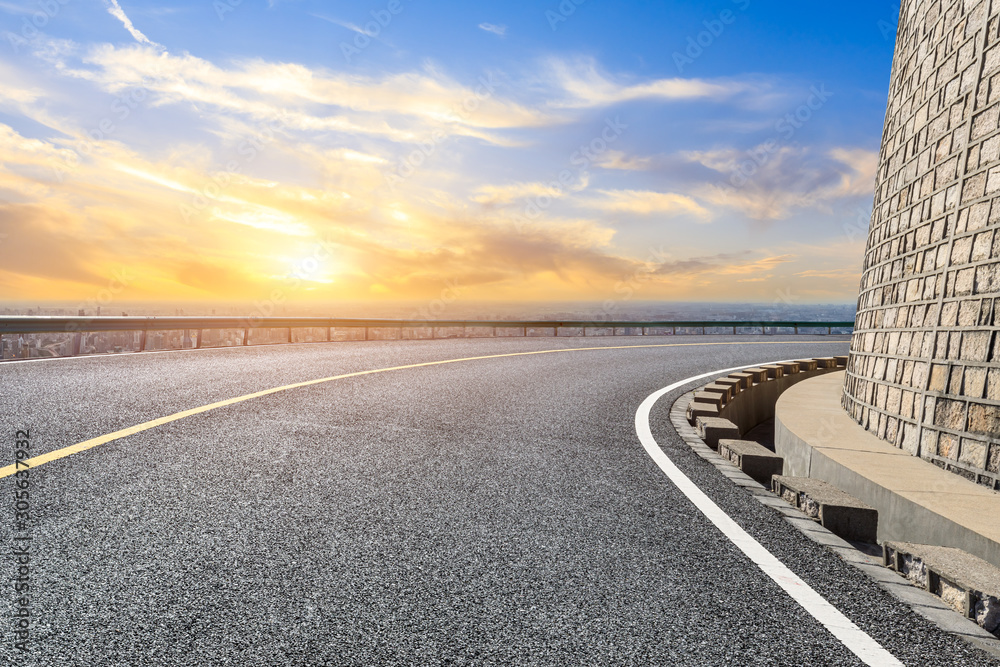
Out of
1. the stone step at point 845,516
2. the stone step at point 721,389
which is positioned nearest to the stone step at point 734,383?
the stone step at point 721,389

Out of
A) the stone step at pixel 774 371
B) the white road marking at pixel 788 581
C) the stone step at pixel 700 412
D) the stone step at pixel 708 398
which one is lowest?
the white road marking at pixel 788 581

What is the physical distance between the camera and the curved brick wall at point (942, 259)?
5195mm

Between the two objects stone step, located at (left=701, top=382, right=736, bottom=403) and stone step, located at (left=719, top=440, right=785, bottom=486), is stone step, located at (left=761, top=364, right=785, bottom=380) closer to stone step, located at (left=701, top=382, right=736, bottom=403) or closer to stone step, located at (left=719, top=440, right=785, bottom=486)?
stone step, located at (left=701, top=382, right=736, bottom=403)

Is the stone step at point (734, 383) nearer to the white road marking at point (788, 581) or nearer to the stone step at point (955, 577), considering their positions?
the white road marking at point (788, 581)

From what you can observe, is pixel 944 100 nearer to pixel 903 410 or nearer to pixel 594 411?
pixel 903 410

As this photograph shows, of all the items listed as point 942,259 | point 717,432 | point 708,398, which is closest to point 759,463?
point 717,432

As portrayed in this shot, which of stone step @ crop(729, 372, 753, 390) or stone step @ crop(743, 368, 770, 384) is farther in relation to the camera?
stone step @ crop(743, 368, 770, 384)

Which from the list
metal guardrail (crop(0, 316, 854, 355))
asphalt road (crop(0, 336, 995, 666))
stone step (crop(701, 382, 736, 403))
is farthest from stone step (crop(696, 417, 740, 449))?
metal guardrail (crop(0, 316, 854, 355))

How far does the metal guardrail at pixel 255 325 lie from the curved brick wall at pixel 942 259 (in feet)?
43.2

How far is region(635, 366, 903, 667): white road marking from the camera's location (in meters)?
2.43

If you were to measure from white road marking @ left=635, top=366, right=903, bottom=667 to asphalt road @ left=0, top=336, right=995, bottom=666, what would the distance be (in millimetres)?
65

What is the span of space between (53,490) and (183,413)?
2622 millimetres

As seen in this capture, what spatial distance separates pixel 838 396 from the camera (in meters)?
9.96

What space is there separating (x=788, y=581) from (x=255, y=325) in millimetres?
15461
